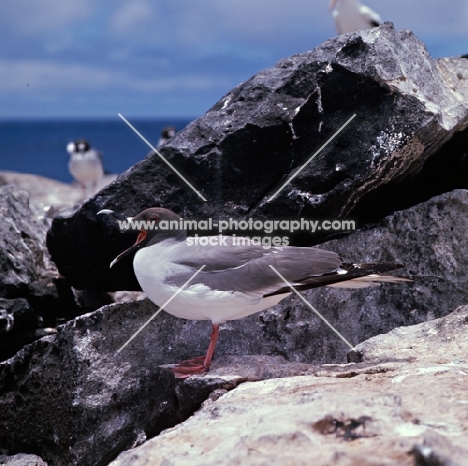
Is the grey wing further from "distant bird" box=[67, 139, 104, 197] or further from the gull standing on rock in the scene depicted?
"distant bird" box=[67, 139, 104, 197]

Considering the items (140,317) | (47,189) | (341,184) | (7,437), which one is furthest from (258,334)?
(47,189)

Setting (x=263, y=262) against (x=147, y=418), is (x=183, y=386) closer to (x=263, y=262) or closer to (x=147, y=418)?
(x=147, y=418)

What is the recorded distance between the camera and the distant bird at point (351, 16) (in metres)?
13.4

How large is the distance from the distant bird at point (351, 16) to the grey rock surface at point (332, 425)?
10116 mm

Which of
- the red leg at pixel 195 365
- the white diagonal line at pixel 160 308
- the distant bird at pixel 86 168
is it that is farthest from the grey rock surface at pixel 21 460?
the distant bird at pixel 86 168

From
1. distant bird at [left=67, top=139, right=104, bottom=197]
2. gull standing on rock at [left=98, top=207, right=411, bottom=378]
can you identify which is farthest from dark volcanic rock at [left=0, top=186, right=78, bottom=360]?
distant bird at [left=67, top=139, right=104, bottom=197]

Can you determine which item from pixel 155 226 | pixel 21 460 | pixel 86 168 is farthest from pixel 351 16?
pixel 21 460

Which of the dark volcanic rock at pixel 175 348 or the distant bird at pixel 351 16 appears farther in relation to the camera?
the distant bird at pixel 351 16

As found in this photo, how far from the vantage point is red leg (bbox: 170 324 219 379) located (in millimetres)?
4816

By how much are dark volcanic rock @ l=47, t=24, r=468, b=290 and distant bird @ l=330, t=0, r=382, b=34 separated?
7279 millimetres

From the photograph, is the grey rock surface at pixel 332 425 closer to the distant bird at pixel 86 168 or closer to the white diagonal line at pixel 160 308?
the white diagonal line at pixel 160 308

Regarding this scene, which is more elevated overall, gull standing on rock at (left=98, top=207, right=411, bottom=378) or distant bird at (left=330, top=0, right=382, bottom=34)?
distant bird at (left=330, top=0, right=382, bottom=34)

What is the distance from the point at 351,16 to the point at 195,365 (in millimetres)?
9941

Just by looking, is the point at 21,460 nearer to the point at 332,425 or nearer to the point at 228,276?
the point at 228,276
